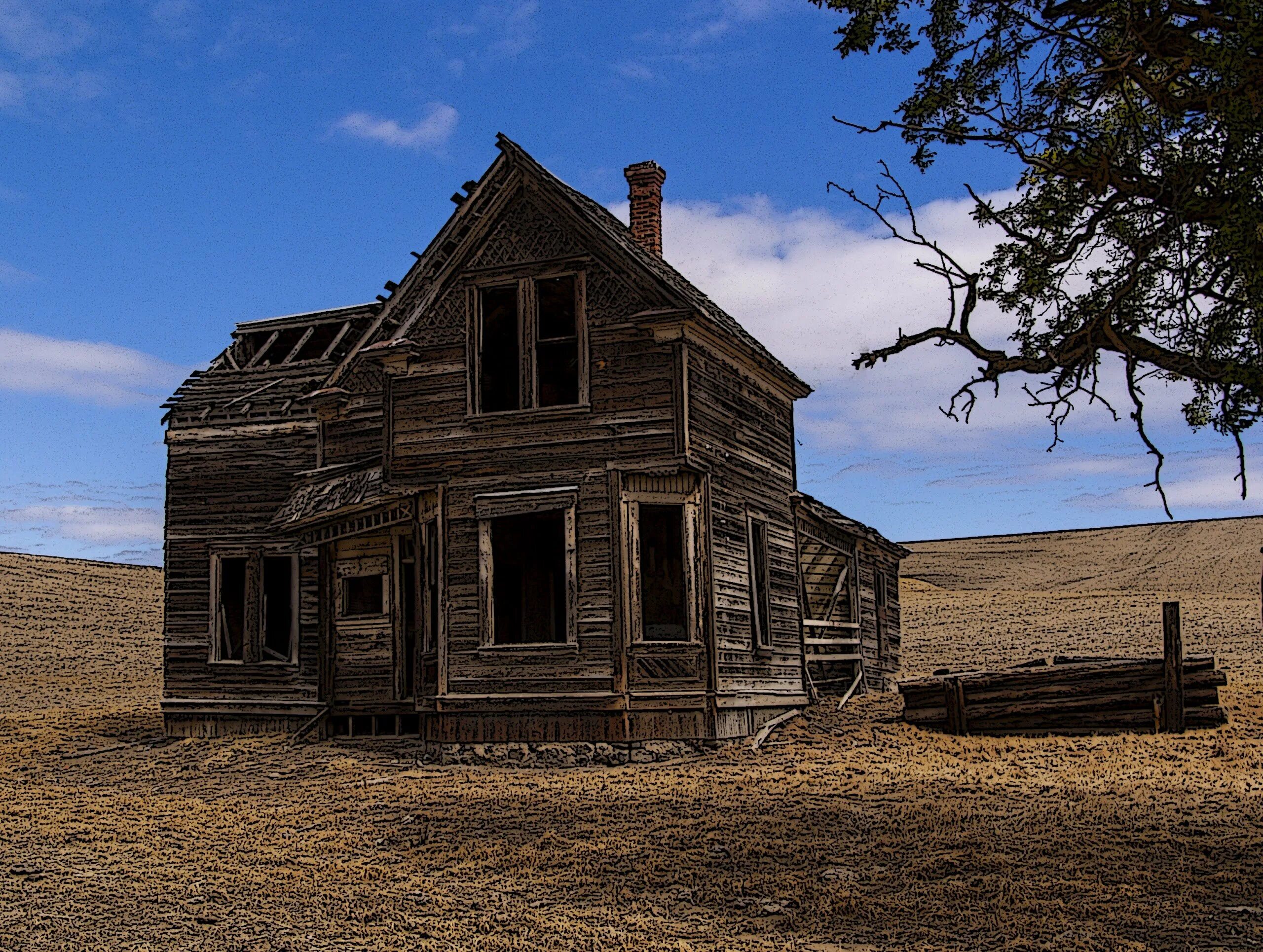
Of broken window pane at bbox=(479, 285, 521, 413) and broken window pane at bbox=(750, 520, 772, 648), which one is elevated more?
broken window pane at bbox=(479, 285, 521, 413)

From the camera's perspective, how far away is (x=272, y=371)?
23.8 m

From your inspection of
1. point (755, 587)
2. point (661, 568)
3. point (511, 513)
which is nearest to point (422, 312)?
point (511, 513)

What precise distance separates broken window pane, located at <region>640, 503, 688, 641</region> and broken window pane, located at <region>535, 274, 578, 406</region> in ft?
8.02

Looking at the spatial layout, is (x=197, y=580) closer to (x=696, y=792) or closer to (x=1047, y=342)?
(x=696, y=792)

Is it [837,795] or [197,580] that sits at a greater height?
[197,580]

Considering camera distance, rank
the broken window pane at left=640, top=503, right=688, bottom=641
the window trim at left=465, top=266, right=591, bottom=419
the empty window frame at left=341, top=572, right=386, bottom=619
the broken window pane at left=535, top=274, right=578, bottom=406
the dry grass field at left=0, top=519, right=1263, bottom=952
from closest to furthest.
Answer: the dry grass field at left=0, top=519, right=1263, bottom=952
the window trim at left=465, top=266, right=591, bottom=419
the broken window pane at left=535, top=274, right=578, bottom=406
the broken window pane at left=640, top=503, right=688, bottom=641
the empty window frame at left=341, top=572, right=386, bottom=619

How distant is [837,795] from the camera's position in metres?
13.4

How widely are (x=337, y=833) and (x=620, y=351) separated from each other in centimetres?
789

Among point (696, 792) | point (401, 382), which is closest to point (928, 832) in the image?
point (696, 792)

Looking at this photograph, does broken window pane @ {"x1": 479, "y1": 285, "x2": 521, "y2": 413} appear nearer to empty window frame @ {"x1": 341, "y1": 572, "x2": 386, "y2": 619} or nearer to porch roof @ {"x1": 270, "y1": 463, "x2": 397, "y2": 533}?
porch roof @ {"x1": 270, "y1": 463, "x2": 397, "y2": 533}

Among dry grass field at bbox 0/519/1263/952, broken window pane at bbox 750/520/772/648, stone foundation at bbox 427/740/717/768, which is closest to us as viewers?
dry grass field at bbox 0/519/1263/952

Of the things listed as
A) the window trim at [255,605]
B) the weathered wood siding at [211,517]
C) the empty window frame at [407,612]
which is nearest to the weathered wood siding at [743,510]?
the empty window frame at [407,612]

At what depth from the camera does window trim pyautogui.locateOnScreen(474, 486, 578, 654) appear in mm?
17078

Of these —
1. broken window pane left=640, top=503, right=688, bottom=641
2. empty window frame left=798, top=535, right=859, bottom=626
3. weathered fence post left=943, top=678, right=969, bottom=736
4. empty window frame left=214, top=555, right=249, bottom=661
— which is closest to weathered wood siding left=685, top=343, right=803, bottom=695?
broken window pane left=640, top=503, right=688, bottom=641
